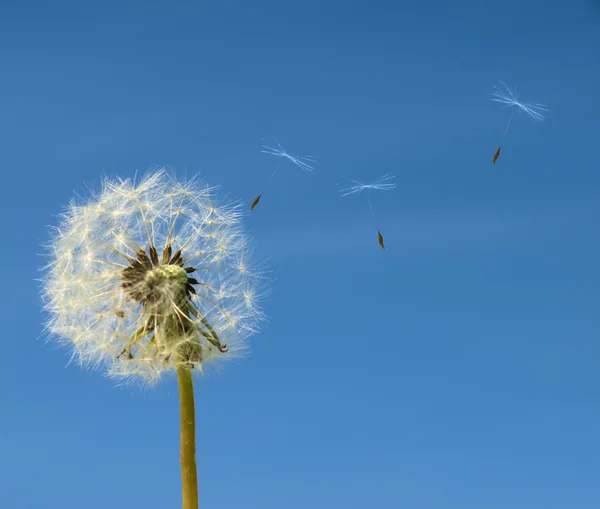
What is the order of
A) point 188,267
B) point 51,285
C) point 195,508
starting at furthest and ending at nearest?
point 51,285, point 188,267, point 195,508

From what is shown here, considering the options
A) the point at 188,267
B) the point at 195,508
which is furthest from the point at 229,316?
the point at 195,508

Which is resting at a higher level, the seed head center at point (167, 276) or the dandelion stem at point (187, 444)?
the seed head center at point (167, 276)

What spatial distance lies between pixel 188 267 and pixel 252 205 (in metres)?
1.53

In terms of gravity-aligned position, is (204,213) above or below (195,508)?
above

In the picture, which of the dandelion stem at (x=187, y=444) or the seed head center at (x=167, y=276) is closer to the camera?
the dandelion stem at (x=187, y=444)

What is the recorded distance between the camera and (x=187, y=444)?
11211mm

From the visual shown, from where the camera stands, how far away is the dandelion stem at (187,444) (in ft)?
36.4

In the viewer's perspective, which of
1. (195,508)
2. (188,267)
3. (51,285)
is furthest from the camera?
(51,285)

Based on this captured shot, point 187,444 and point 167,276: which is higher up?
point 167,276

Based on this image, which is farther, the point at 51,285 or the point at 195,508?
the point at 51,285

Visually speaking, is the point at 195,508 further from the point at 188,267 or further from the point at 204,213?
the point at 204,213

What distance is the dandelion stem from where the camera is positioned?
437 inches

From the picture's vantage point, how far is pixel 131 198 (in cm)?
1301

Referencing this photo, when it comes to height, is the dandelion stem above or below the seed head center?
below
